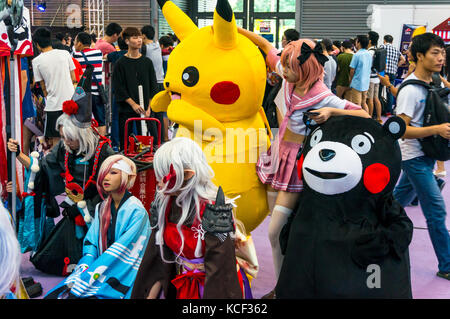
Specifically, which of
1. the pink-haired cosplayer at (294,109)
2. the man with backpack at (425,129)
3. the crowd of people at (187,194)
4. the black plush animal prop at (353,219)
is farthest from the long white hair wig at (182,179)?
the man with backpack at (425,129)

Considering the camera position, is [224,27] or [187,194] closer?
[187,194]

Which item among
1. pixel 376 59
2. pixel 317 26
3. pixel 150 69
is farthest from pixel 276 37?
pixel 150 69

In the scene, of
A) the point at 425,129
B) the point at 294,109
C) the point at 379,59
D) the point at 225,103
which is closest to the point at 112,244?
the point at 225,103

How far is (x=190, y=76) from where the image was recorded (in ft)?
10.9

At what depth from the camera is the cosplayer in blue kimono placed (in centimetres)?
332

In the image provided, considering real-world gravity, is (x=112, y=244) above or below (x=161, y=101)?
below

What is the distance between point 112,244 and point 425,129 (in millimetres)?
2140

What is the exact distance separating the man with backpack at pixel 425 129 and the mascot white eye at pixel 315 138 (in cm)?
101

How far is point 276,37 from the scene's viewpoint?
18625 mm

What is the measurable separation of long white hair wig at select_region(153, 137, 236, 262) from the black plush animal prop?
1.69ft

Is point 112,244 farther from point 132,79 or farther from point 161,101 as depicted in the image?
point 132,79

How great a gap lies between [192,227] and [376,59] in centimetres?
815

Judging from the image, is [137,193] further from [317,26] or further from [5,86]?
[317,26]

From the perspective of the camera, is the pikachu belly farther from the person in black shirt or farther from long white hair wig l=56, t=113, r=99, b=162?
the person in black shirt
